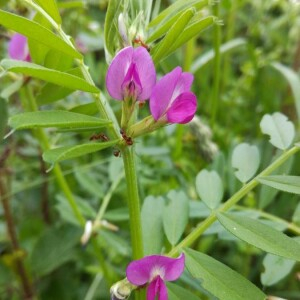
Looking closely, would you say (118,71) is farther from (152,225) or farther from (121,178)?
(121,178)

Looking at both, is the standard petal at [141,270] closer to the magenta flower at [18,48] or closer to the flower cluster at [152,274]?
the flower cluster at [152,274]

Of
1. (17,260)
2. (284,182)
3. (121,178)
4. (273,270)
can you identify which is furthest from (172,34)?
(17,260)

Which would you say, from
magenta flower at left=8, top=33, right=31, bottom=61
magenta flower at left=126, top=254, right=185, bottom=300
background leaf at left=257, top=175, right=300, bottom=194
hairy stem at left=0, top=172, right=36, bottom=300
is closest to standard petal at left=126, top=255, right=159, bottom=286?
magenta flower at left=126, top=254, right=185, bottom=300

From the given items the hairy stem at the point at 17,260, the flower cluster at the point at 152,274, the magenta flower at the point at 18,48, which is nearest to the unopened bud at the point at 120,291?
the flower cluster at the point at 152,274

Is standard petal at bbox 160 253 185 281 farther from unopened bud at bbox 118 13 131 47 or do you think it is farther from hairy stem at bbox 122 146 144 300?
unopened bud at bbox 118 13 131 47

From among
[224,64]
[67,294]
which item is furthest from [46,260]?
[224,64]

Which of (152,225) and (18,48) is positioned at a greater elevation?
(18,48)

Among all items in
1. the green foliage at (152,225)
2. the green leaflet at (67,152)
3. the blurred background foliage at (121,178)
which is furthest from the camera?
the blurred background foliage at (121,178)
